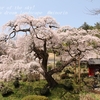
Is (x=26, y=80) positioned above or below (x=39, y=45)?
below

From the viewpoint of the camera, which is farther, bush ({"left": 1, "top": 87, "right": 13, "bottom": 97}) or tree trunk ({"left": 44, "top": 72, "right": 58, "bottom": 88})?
tree trunk ({"left": 44, "top": 72, "right": 58, "bottom": 88})

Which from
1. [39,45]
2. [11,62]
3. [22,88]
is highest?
[39,45]

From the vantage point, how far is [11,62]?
565 inches

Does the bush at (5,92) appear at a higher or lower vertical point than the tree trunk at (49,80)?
lower

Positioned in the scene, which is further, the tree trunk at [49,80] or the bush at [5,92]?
the tree trunk at [49,80]

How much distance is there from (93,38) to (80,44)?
107 cm

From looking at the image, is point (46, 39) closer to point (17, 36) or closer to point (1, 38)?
point (17, 36)

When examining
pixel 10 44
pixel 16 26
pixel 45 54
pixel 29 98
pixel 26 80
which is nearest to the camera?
pixel 29 98

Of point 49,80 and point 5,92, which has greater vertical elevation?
point 49,80

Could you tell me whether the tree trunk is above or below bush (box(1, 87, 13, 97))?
above

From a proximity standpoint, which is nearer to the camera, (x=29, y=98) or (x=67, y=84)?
(x=29, y=98)

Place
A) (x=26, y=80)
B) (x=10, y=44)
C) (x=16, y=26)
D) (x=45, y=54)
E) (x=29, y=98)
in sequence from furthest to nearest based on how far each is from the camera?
(x=26, y=80), (x=10, y=44), (x=45, y=54), (x=16, y=26), (x=29, y=98)

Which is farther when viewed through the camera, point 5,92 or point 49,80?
point 49,80

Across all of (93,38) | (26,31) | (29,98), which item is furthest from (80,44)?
(29,98)
